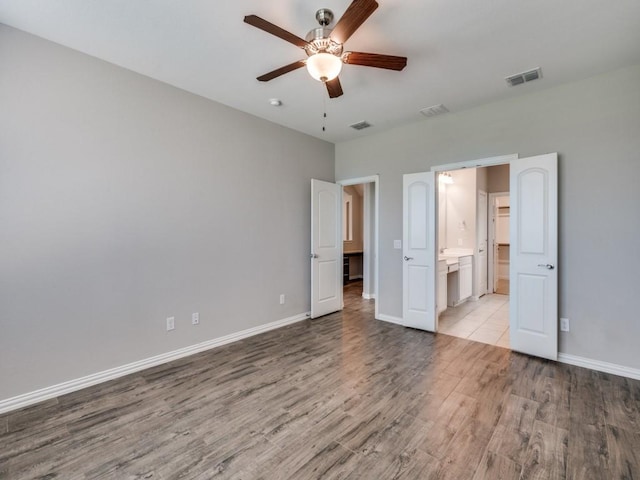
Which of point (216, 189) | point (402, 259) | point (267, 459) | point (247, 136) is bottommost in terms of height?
point (267, 459)

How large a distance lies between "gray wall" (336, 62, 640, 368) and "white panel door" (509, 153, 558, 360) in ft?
0.43

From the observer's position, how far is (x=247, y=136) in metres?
3.80

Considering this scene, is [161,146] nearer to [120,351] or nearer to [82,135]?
[82,135]

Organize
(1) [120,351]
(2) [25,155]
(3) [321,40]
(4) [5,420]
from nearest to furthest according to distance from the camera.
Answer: (3) [321,40] → (4) [5,420] → (2) [25,155] → (1) [120,351]

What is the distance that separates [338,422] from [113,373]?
2.12m

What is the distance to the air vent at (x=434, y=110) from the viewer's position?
11.7ft

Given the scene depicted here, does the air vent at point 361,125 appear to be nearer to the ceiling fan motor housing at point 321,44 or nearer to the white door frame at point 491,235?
the ceiling fan motor housing at point 321,44

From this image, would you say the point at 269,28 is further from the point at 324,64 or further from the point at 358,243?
the point at 358,243

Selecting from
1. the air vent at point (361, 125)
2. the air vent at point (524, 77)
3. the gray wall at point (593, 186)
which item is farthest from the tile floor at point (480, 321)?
the air vent at point (361, 125)

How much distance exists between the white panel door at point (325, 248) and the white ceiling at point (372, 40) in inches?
63.7

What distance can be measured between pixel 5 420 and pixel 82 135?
226 cm

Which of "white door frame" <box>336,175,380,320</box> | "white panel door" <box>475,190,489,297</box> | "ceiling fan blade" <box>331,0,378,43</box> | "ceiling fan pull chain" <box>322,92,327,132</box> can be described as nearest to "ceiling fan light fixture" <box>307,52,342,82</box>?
"ceiling fan blade" <box>331,0,378,43</box>

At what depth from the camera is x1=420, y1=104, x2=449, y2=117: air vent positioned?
3.57m

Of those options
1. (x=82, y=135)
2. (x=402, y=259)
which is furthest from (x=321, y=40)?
(x=402, y=259)
